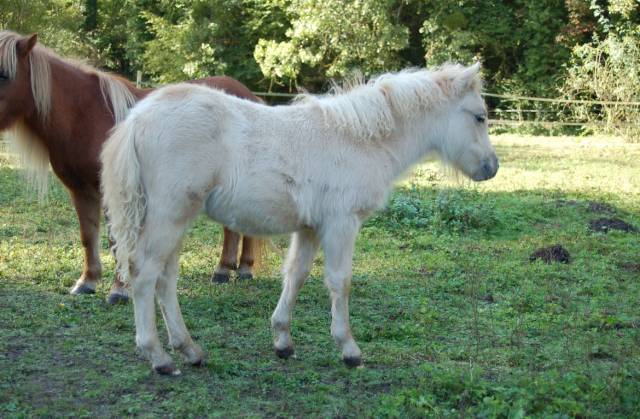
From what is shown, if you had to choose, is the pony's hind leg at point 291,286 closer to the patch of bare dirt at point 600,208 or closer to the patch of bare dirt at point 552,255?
the patch of bare dirt at point 552,255

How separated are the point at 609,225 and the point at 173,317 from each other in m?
6.40

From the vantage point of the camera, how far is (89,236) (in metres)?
6.49

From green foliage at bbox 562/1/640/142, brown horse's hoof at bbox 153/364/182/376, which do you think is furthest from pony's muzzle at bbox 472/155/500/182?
green foliage at bbox 562/1/640/142

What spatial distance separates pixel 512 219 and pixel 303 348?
5118 millimetres

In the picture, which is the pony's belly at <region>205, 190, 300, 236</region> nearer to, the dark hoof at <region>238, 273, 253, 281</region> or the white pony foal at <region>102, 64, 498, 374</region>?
the white pony foal at <region>102, 64, 498, 374</region>

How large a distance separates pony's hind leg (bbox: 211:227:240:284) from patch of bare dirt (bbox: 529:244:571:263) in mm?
2971

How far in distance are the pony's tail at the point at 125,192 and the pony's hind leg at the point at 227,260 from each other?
2.53m

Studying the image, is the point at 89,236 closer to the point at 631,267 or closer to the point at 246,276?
the point at 246,276

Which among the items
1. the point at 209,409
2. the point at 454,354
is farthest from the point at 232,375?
the point at 454,354

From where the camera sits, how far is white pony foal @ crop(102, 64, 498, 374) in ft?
14.4

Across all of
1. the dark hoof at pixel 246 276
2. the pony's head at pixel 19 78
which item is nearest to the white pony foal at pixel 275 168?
the pony's head at pixel 19 78

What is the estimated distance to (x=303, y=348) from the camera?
5172 millimetres

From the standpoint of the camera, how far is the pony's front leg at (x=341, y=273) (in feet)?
15.4

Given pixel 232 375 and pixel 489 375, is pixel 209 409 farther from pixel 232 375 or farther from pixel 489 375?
pixel 489 375
